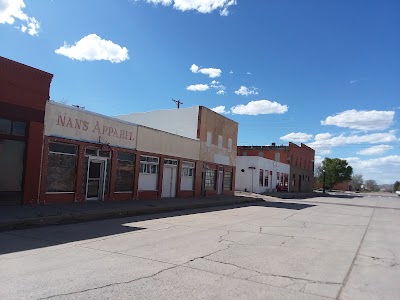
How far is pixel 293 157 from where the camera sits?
59688 millimetres

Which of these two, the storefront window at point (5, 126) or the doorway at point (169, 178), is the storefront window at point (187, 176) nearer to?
the doorway at point (169, 178)

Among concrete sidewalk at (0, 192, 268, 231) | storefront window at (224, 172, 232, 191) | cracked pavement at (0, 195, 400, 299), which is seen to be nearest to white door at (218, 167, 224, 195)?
storefront window at (224, 172, 232, 191)

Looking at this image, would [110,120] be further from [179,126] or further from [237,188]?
[237,188]

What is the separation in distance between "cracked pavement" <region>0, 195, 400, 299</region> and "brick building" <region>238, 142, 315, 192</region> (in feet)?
142

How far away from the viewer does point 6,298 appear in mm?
5371

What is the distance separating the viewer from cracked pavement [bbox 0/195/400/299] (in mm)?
6098

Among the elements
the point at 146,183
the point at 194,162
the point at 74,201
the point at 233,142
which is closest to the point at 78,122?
the point at 74,201

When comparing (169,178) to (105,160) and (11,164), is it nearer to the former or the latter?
(105,160)

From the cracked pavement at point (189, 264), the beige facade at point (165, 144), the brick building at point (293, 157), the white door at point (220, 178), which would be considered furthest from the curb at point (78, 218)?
the brick building at point (293, 157)

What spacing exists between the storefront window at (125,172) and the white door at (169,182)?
3.79m

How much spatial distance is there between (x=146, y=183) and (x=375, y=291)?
1822 centimetres

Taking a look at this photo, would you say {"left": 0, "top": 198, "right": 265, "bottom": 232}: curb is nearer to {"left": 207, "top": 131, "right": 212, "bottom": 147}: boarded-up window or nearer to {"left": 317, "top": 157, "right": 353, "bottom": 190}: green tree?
{"left": 207, "top": 131, "right": 212, "bottom": 147}: boarded-up window

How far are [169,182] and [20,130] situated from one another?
12120 mm

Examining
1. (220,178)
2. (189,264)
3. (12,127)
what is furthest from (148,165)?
(189,264)
